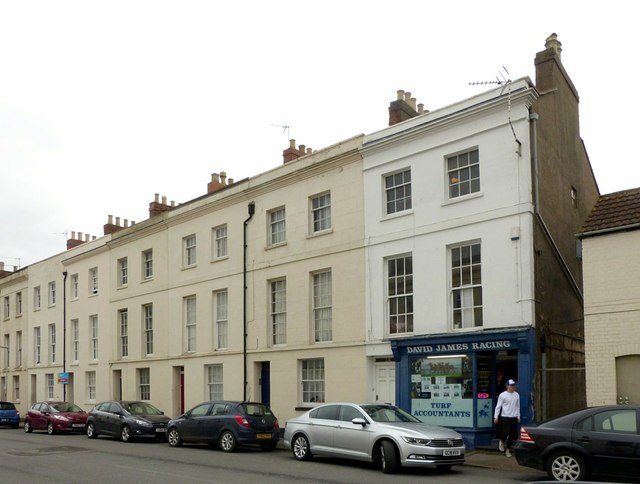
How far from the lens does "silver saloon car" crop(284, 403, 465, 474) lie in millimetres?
14602

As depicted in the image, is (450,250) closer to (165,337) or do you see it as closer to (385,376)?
(385,376)

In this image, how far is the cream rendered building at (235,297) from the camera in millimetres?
22594

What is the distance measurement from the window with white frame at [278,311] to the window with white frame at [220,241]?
127 inches

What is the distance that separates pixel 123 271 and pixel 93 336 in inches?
165

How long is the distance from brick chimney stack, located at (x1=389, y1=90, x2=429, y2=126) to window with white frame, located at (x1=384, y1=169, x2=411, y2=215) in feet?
7.67

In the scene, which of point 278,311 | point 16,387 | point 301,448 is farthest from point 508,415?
point 16,387

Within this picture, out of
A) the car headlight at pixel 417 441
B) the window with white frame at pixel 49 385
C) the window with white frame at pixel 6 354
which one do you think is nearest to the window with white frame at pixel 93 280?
the window with white frame at pixel 49 385

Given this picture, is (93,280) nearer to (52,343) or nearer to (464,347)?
(52,343)

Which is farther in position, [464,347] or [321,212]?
[321,212]

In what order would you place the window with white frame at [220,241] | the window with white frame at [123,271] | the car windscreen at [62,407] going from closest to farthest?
1. the window with white frame at [220,241]
2. the car windscreen at [62,407]
3. the window with white frame at [123,271]

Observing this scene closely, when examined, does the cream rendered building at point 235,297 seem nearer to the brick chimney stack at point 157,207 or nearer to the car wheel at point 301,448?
the brick chimney stack at point 157,207

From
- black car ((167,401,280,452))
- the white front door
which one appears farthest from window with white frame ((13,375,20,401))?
the white front door

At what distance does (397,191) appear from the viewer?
21.3 meters

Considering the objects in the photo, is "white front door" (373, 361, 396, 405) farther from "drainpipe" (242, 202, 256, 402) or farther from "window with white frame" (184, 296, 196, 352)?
"window with white frame" (184, 296, 196, 352)
